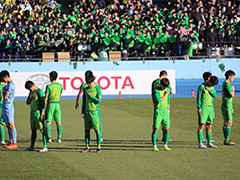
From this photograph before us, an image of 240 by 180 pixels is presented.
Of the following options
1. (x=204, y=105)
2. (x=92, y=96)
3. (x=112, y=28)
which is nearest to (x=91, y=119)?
(x=92, y=96)

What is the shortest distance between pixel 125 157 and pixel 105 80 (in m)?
12.9

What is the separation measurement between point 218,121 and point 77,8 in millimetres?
18273

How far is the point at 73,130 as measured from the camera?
1501 cm

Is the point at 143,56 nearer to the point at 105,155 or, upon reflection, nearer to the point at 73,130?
the point at 73,130

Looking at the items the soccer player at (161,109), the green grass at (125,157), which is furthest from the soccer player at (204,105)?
the soccer player at (161,109)

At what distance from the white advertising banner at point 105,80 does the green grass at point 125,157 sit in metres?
6.34

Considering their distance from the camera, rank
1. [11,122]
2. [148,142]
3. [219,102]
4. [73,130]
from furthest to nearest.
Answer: [219,102], [73,130], [148,142], [11,122]

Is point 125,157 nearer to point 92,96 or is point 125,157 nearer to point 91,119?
point 91,119

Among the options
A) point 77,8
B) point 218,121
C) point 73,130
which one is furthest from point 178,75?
point 73,130

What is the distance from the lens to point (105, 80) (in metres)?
23.6

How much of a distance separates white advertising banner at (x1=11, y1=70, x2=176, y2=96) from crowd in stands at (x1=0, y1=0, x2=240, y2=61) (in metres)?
4.76

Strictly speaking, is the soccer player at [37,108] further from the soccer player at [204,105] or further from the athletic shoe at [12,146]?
the soccer player at [204,105]

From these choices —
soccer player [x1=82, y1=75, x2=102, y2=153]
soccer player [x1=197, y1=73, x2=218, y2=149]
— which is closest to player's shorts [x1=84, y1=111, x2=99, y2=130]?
soccer player [x1=82, y1=75, x2=102, y2=153]

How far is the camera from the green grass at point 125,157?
365 inches
